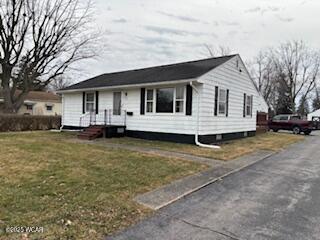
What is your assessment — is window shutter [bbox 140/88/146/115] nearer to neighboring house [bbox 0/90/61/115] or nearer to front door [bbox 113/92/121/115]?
front door [bbox 113/92/121/115]

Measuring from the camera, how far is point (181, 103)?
13906 millimetres

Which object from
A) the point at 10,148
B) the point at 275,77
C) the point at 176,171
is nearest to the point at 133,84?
the point at 10,148

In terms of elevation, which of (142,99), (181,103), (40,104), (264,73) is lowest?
(181,103)

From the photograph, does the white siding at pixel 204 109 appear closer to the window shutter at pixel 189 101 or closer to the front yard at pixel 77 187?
the window shutter at pixel 189 101

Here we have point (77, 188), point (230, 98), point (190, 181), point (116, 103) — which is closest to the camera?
point (77, 188)

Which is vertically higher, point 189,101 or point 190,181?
point 189,101

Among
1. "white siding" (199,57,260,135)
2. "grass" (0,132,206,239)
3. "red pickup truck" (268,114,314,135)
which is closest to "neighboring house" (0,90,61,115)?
"red pickup truck" (268,114,314,135)

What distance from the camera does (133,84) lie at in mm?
15172

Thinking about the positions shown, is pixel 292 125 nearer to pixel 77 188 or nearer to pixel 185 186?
pixel 185 186

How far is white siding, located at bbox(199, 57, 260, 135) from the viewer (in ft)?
45.0

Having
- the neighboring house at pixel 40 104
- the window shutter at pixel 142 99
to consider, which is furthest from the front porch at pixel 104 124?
the neighboring house at pixel 40 104

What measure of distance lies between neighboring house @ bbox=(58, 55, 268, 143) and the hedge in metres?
5.41

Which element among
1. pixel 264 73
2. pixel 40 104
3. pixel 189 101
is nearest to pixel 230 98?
pixel 189 101

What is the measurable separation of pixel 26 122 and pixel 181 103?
537 inches
